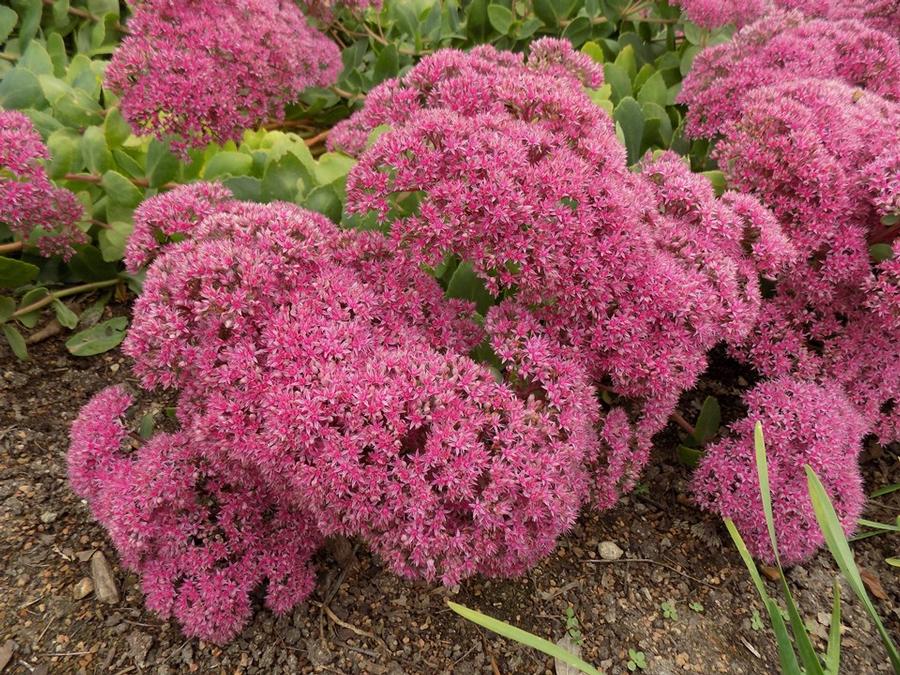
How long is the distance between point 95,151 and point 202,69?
531 millimetres

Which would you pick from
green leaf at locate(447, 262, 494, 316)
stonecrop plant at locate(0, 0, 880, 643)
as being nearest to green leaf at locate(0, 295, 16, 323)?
stonecrop plant at locate(0, 0, 880, 643)

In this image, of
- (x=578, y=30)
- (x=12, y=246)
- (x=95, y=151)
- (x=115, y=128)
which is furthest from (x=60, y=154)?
(x=578, y=30)

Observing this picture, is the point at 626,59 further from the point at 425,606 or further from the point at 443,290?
the point at 425,606

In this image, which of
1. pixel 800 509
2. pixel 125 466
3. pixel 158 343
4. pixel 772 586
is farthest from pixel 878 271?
pixel 125 466

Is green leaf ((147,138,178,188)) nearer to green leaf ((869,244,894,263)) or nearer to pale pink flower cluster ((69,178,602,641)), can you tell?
pale pink flower cluster ((69,178,602,641))

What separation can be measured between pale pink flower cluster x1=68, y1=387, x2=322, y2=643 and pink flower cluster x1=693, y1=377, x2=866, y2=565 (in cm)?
115

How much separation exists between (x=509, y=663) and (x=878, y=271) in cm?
153

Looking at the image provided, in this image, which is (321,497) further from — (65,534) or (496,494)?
(65,534)

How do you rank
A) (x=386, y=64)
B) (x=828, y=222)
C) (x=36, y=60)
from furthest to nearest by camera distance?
(x=386, y=64)
(x=36, y=60)
(x=828, y=222)

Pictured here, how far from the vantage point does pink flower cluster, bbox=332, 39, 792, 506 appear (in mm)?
1403

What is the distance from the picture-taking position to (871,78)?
7.71 ft

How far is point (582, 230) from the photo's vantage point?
1415mm

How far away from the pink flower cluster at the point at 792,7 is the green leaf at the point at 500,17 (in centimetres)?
78

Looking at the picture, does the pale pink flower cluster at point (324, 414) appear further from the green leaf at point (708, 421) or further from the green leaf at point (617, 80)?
the green leaf at point (617, 80)
